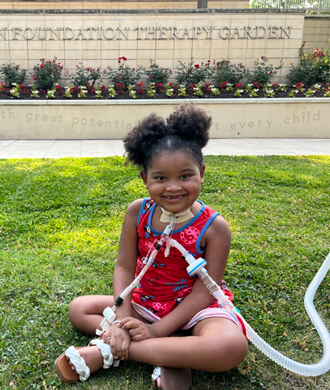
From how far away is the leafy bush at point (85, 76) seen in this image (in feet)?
32.8

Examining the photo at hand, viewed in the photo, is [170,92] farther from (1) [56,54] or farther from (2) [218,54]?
(1) [56,54]

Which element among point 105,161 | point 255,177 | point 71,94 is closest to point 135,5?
point 71,94

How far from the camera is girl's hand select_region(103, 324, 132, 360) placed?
1.73 meters

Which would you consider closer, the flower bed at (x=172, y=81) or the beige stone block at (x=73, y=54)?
the flower bed at (x=172, y=81)

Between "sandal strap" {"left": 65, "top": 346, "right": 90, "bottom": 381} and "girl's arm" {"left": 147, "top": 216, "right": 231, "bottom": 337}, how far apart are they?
0.36 m

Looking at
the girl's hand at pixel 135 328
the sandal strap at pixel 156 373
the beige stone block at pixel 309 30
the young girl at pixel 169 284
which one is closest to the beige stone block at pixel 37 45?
the beige stone block at pixel 309 30

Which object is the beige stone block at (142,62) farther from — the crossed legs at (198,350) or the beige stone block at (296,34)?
the crossed legs at (198,350)

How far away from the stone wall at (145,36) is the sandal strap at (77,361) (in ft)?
32.3

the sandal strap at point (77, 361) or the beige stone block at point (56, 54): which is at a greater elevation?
the beige stone block at point (56, 54)

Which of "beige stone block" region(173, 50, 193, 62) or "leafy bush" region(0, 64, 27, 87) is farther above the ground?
"beige stone block" region(173, 50, 193, 62)

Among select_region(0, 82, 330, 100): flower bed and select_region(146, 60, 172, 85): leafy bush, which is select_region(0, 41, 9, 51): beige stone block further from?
select_region(146, 60, 172, 85): leafy bush

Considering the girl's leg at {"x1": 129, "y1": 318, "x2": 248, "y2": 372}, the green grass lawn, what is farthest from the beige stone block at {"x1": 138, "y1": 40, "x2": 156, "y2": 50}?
the girl's leg at {"x1": 129, "y1": 318, "x2": 248, "y2": 372}

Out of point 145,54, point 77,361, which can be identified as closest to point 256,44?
point 145,54

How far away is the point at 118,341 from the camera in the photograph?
1733 millimetres
